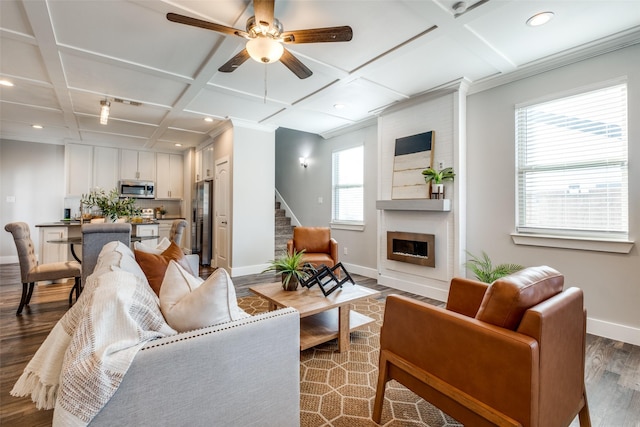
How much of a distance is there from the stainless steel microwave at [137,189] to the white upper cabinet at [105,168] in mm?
196

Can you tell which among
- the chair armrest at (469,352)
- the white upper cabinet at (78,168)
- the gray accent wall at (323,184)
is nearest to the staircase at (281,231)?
the gray accent wall at (323,184)

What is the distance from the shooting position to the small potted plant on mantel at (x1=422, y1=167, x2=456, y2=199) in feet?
11.5

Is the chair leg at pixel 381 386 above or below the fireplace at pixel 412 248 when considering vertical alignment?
below

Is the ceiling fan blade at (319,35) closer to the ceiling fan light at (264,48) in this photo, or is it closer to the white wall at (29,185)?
the ceiling fan light at (264,48)

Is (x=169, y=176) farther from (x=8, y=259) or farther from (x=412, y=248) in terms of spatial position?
(x=412, y=248)

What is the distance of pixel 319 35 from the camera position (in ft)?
6.33

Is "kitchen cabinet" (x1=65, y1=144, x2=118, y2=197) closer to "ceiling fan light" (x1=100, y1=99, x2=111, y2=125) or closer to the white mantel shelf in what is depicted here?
"ceiling fan light" (x1=100, y1=99, x2=111, y2=125)

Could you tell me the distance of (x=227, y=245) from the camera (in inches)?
195

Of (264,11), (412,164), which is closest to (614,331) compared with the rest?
(412,164)

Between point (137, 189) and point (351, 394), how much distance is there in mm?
6515

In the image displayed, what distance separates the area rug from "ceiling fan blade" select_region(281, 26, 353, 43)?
7.51 ft

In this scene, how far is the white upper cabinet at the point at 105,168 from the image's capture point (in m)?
6.15

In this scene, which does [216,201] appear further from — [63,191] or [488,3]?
[488,3]

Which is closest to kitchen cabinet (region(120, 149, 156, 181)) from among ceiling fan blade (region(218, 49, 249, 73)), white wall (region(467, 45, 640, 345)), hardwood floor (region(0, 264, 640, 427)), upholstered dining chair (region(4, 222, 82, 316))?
hardwood floor (region(0, 264, 640, 427))
